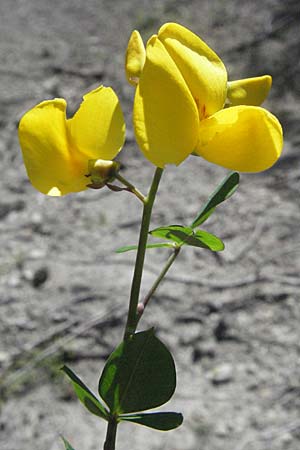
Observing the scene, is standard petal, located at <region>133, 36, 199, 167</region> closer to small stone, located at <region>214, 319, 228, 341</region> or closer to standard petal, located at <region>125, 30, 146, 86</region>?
standard petal, located at <region>125, 30, 146, 86</region>

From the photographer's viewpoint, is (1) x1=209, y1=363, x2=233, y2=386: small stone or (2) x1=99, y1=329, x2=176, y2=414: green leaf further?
(1) x1=209, y1=363, x2=233, y2=386: small stone

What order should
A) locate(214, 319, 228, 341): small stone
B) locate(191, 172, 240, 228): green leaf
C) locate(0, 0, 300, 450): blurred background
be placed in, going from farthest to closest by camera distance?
locate(214, 319, 228, 341): small stone < locate(0, 0, 300, 450): blurred background < locate(191, 172, 240, 228): green leaf

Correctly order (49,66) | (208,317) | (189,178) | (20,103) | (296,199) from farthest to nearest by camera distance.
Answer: (49,66) < (20,103) < (189,178) < (296,199) < (208,317)

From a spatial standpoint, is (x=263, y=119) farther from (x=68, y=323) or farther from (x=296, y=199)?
(x=296, y=199)

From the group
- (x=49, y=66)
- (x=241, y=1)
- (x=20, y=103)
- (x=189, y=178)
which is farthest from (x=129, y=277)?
(x=241, y=1)

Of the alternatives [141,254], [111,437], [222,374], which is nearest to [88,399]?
[111,437]

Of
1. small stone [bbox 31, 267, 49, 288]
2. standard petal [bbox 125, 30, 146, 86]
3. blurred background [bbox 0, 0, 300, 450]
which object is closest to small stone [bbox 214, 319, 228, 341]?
blurred background [bbox 0, 0, 300, 450]
